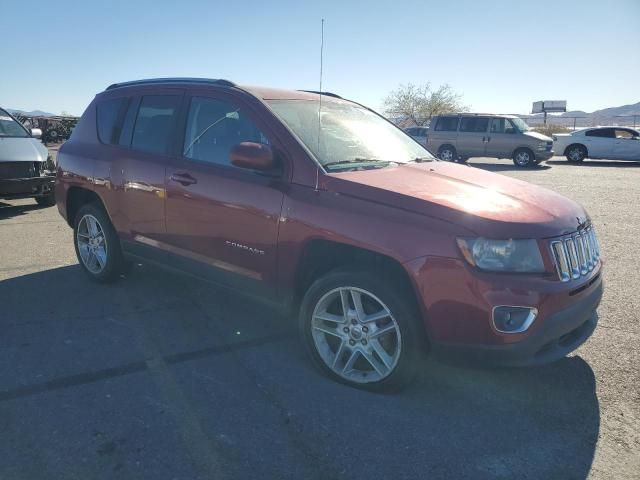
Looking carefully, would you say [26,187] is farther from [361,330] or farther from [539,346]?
[539,346]

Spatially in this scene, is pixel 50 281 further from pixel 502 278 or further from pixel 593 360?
pixel 593 360

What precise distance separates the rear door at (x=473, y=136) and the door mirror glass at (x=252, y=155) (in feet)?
58.2

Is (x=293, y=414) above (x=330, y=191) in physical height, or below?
below

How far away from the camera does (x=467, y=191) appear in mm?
3281

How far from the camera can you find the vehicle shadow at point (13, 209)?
897 centimetres

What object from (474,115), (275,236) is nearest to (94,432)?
(275,236)

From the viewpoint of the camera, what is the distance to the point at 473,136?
1970 cm

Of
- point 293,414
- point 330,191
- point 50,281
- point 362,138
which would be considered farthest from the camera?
point 50,281

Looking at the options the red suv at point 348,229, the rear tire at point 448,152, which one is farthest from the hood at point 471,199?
the rear tire at point 448,152

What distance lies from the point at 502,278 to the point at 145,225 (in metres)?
3.00

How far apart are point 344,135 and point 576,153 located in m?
20.3

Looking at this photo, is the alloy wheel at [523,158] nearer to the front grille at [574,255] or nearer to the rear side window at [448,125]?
the rear side window at [448,125]

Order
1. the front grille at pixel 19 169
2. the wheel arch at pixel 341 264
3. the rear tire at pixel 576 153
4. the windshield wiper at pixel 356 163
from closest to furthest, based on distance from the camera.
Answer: the wheel arch at pixel 341 264
the windshield wiper at pixel 356 163
the front grille at pixel 19 169
the rear tire at pixel 576 153

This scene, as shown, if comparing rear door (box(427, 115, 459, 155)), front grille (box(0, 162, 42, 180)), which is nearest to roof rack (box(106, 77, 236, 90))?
front grille (box(0, 162, 42, 180))
